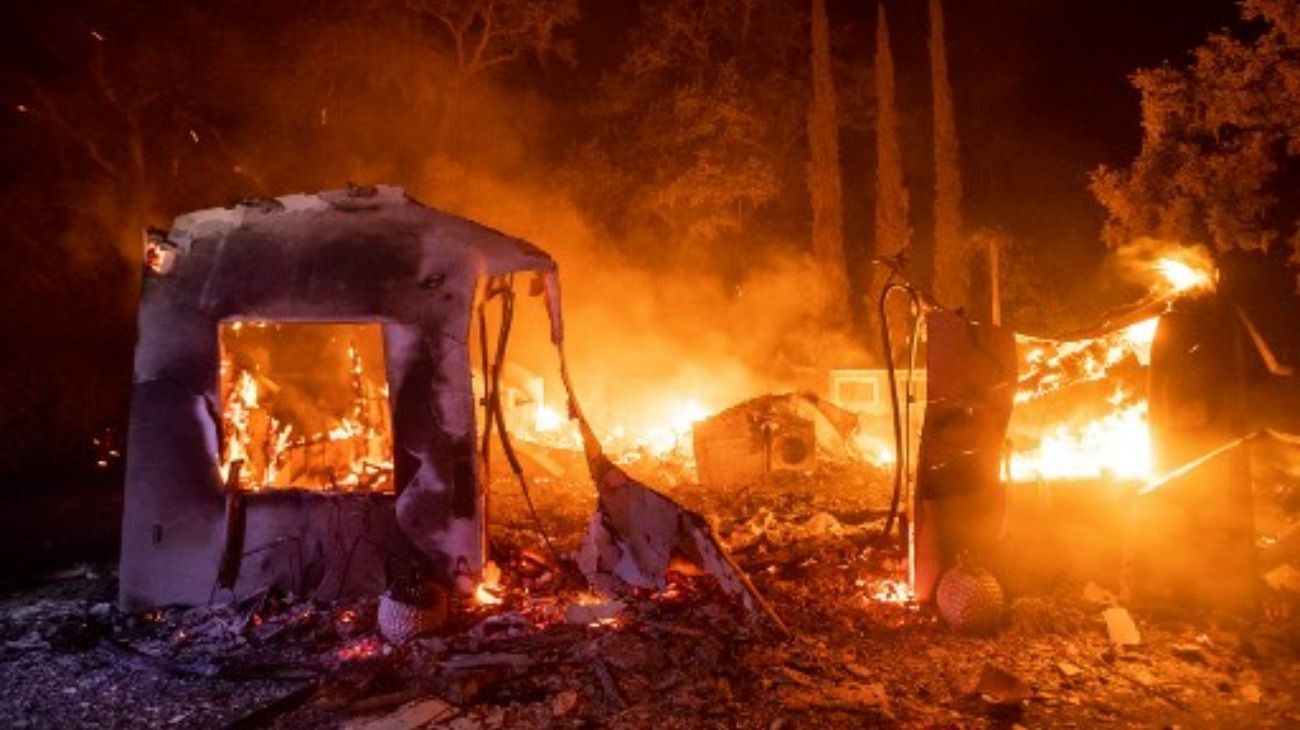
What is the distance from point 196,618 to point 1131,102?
3751cm

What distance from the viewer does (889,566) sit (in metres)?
10.4

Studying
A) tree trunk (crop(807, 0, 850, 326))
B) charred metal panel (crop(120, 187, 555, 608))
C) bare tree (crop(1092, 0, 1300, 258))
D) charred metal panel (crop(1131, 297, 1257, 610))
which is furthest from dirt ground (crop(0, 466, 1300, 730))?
tree trunk (crop(807, 0, 850, 326))

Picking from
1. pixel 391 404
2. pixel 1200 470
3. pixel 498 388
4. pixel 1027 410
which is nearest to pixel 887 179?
pixel 1027 410

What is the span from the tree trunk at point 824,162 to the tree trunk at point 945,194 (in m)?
3.64

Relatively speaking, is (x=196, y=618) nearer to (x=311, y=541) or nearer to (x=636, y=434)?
(x=311, y=541)

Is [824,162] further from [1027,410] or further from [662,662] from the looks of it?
[662,662]

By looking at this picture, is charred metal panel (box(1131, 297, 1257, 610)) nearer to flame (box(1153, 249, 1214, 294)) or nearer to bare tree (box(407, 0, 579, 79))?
flame (box(1153, 249, 1214, 294))

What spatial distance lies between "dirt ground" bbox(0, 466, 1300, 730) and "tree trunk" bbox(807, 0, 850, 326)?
22699mm

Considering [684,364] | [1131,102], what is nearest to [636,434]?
[684,364]

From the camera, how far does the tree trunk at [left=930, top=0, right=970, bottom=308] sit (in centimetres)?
3319

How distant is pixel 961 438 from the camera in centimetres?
900

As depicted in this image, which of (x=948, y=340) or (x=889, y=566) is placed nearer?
(x=948, y=340)

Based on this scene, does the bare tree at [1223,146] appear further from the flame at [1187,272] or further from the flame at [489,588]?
the flame at [489,588]

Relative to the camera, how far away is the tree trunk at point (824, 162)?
106 feet
